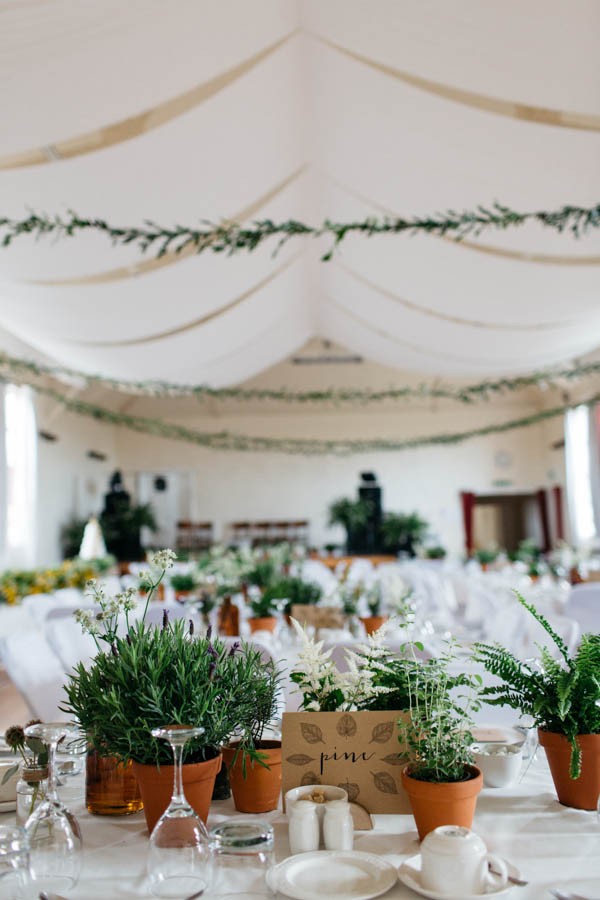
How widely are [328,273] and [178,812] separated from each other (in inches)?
366

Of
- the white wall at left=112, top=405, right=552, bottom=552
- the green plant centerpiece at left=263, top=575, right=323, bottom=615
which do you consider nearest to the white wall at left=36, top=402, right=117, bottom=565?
the white wall at left=112, top=405, right=552, bottom=552

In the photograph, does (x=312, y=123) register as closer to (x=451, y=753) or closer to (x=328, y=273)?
(x=328, y=273)

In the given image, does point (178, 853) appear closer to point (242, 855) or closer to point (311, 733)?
point (242, 855)

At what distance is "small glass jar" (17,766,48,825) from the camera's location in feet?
4.86

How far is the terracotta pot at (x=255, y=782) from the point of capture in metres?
1.67

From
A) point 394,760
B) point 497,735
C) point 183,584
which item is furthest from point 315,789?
point 183,584

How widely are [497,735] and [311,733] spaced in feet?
2.26

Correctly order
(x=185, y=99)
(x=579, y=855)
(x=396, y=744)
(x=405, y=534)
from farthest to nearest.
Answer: (x=405, y=534), (x=185, y=99), (x=396, y=744), (x=579, y=855)

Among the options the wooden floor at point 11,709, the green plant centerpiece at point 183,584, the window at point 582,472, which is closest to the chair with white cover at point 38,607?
the wooden floor at point 11,709

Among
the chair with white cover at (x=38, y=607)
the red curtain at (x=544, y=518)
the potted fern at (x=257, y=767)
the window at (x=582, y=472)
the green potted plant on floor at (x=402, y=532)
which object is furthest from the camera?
the red curtain at (x=544, y=518)

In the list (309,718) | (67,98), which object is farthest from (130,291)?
(309,718)

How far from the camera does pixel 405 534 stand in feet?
57.2

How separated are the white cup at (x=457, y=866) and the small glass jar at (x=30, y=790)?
676 mm

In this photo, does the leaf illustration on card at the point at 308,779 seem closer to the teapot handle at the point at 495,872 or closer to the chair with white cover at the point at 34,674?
the teapot handle at the point at 495,872
